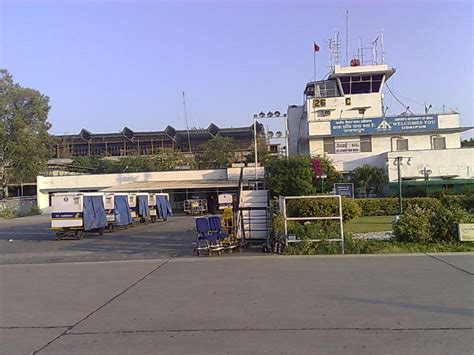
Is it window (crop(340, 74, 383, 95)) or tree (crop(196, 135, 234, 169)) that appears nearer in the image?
window (crop(340, 74, 383, 95))

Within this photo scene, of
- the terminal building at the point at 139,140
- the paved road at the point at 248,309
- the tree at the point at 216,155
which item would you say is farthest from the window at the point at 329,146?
the paved road at the point at 248,309

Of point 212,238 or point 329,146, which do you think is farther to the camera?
point 329,146

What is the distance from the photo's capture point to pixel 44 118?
228 feet

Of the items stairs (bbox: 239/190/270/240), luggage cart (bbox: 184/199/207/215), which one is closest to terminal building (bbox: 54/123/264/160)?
luggage cart (bbox: 184/199/207/215)

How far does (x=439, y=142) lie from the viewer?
63.8 meters

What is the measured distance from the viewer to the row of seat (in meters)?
16.1

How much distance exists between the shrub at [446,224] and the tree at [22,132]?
58.9m

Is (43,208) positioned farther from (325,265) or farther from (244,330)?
(244,330)

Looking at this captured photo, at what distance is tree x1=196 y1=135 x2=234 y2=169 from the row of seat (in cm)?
6350

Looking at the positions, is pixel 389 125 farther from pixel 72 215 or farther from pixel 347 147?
pixel 72 215

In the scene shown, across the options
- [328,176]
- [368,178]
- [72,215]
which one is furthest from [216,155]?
[72,215]

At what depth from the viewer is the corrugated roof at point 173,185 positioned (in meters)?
56.5

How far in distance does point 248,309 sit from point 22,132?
64259 millimetres

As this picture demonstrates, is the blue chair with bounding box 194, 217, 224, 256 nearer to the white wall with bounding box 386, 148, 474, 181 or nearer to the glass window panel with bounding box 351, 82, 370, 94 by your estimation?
the white wall with bounding box 386, 148, 474, 181
